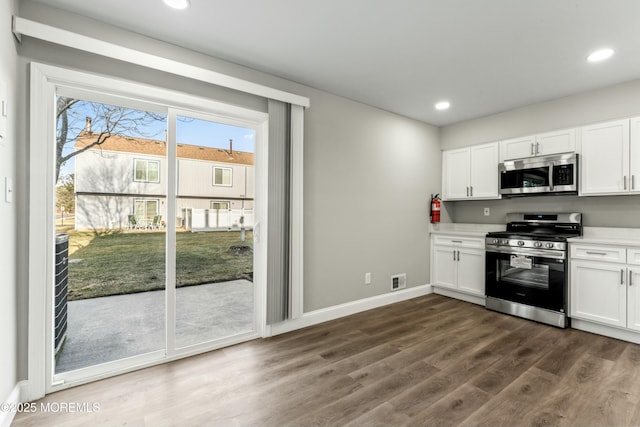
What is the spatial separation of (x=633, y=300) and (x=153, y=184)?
451cm

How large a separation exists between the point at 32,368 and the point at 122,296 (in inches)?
28.1

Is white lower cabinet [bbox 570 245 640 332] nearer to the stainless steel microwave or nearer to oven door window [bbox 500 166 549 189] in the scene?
the stainless steel microwave

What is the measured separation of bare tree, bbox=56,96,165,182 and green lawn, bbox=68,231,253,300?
60 cm

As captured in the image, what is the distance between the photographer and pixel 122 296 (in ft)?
8.46

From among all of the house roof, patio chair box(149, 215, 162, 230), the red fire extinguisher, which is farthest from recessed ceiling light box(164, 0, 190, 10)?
the red fire extinguisher

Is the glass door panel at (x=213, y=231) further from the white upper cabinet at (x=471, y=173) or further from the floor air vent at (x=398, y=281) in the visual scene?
the white upper cabinet at (x=471, y=173)

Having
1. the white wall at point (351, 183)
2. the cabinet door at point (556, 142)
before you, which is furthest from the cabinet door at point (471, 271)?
the cabinet door at point (556, 142)

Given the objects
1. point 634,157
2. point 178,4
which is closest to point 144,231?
point 178,4

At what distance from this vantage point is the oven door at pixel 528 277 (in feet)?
10.6

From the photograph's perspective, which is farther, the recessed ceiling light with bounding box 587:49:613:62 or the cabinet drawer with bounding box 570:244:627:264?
the cabinet drawer with bounding box 570:244:627:264

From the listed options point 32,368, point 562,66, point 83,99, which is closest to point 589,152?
point 562,66

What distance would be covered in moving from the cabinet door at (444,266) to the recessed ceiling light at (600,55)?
257cm

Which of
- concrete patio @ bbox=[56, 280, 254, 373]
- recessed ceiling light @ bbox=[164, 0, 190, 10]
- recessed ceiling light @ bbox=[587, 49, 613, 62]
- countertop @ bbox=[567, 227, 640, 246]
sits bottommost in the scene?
concrete patio @ bbox=[56, 280, 254, 373]

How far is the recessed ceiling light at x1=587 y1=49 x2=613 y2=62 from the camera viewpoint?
2.54 m
